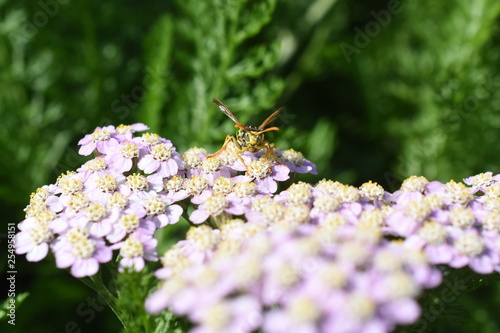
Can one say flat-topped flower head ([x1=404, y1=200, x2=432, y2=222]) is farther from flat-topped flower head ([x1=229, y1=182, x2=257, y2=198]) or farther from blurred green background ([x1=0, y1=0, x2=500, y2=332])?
blurred green background ([x1=0, y1=0, x2=500, y2=332])

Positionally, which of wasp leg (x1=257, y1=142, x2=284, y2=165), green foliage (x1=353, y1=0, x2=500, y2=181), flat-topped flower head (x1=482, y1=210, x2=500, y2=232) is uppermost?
green foliage (x1=353, y1=0, x2=500, y2=181)

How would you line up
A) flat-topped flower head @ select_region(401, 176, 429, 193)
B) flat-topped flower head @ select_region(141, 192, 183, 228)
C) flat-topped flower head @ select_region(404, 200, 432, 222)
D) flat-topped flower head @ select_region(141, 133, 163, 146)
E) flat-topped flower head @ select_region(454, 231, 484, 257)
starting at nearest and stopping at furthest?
flat-topped flower head @ select_region(454, 231, 484, 257), flat-topped flower head @ select_region(404, 200, 432, 222), flat-topped flower head @ select_region(141, 192, 183, 228), flat-topped flower head @ select_region(401, 176, 429, 193), flat-topped flower head @ select_region(141, 133, 163, 146)

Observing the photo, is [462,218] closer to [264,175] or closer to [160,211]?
[264,175]

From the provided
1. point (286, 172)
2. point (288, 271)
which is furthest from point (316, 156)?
point (288, 271)

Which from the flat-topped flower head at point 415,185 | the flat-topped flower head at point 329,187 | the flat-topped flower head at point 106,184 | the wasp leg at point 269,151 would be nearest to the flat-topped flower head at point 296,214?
the flat-topped flower head at point 329,187

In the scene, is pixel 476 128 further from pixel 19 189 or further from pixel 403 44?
pixel 19 189

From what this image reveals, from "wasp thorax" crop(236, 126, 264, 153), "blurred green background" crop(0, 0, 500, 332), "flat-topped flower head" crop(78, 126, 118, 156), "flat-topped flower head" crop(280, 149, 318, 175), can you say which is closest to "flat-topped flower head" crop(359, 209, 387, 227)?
"flat-topped flower head" crop(280, 149, 318, 175)

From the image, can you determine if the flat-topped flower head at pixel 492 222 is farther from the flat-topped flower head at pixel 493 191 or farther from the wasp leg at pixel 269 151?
the wasp leg at pixel 269 151
